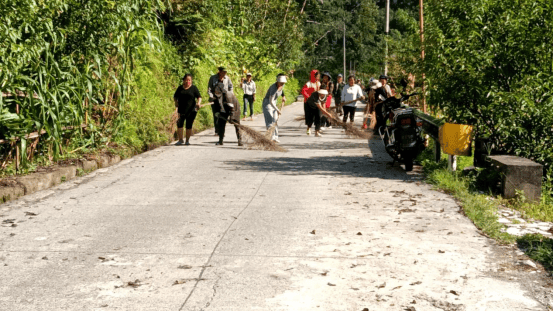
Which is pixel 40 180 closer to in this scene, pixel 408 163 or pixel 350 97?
pixel 408 163

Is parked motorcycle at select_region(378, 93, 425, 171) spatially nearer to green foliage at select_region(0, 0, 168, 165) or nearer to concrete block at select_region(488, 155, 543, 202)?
concrete block at select_region(488, 155, 543, 202)

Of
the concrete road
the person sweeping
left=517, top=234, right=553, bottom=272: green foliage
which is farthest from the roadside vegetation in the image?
left=517, top=234, right=553, bottom=272: green foliage

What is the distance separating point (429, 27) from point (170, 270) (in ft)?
23.9

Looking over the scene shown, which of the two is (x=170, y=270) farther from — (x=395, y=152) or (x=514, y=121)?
(x=395, y=152)

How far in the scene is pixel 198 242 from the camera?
273 inches

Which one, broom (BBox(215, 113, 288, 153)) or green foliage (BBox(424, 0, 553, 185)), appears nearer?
green foliage (BBox(424, 0, 553, 185))

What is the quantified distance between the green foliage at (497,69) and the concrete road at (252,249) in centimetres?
151

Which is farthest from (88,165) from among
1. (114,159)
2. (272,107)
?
(272,107)

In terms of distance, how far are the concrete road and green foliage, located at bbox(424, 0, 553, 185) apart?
59.5 inches

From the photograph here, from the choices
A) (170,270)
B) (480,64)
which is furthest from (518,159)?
(170,270)

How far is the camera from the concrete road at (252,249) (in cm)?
520

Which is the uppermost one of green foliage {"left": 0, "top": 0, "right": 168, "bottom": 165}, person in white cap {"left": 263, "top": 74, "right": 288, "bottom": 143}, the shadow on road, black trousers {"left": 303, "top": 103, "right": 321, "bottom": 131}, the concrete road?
green foliage {"left": 0, "top": 0, "right": 168, "bottom": 165}

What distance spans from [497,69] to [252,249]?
6205 mm

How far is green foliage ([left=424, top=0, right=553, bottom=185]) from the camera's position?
10.6m
